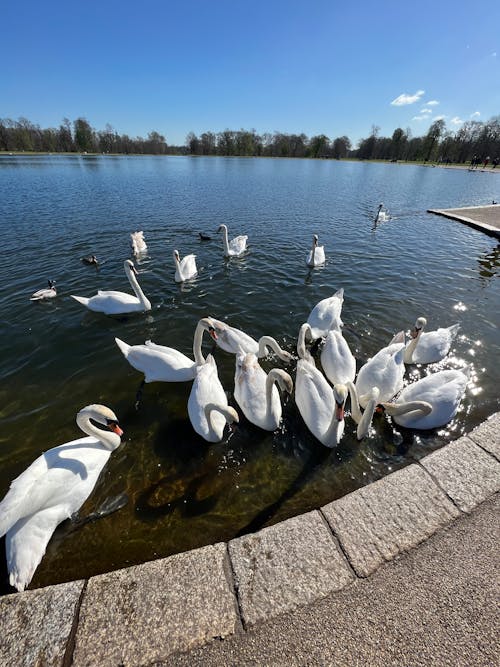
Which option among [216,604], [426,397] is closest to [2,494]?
[216,604]

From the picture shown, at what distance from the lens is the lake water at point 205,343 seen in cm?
409

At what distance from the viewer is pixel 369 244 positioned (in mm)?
15562

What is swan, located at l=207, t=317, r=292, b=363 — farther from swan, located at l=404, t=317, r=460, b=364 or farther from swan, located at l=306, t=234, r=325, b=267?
swan, located at l=306, t=234, r=325, b=267

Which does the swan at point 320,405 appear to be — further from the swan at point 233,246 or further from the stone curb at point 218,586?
the swan at point 233,246

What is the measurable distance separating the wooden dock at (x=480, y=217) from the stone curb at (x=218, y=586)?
63.5 ft

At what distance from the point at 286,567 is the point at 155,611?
1.36m

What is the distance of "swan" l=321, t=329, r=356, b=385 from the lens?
19.0 ft

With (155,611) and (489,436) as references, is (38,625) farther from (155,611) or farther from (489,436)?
(489,436)

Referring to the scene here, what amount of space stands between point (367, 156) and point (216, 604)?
161m

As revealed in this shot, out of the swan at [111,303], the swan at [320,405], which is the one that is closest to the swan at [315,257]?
the swan at [111,303]

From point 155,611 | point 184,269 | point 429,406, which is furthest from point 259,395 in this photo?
point 184,269

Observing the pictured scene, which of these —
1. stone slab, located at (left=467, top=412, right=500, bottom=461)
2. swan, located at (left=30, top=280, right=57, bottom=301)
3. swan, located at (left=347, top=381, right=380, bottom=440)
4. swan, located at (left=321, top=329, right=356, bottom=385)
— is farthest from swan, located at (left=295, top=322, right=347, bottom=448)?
swan, located at (left=30, top=280, right=57, bottom=301)

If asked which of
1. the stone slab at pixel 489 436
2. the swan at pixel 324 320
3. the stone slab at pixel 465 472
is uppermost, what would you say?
the swan at pixel 324 320

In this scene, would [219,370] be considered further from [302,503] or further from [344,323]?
[344,323]
